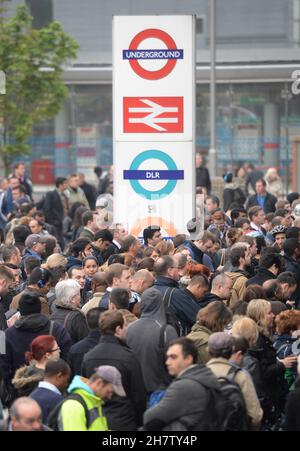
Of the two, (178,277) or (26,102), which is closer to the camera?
(178,277)

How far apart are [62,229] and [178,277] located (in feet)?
36.8

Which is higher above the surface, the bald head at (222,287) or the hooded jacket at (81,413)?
the bald head at (222,287)

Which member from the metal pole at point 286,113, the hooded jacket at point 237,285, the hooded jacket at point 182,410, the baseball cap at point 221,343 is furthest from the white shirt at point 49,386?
the metal pole at point 286,113

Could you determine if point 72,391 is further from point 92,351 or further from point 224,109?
point 224,109

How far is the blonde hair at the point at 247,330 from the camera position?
908 cm

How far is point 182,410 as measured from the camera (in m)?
7.45

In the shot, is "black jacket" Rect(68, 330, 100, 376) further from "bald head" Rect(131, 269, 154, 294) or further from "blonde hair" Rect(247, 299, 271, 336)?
"bald head" Rect(131, 269, 154, 294)

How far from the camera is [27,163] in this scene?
125 ft

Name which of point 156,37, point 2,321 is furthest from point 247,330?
point 156,37

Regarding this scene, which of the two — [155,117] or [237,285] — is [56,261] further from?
[155,117]

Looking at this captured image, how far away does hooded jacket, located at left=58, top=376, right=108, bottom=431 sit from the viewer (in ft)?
24.8

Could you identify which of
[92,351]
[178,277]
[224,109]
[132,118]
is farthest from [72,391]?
[224,109]

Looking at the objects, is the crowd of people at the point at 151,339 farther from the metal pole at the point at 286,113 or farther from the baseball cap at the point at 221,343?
the metal pole at the point at 286,113

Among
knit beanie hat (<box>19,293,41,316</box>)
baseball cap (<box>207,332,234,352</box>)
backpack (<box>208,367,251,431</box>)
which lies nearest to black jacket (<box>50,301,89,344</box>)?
knit beanie hat (<box>19,293,41,316</box>)
